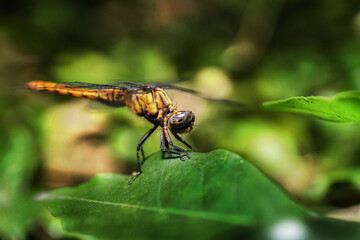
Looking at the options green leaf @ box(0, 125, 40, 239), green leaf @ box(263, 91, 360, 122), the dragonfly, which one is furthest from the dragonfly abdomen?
green leaf @ box(263, 91, 360, 122)

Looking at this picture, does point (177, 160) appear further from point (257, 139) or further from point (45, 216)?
point (257, 139)

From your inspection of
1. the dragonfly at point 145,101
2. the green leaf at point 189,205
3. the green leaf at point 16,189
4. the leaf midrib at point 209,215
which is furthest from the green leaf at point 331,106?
the green leaf at point 16,189

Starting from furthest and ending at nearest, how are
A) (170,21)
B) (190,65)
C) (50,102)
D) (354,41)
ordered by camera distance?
(170,21)
(190,65)
(50,102)
(354,41)

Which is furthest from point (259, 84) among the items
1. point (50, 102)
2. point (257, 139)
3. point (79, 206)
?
point (79, 206)

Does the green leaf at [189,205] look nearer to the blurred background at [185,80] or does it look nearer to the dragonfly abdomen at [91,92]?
the blurred background at [185,80]

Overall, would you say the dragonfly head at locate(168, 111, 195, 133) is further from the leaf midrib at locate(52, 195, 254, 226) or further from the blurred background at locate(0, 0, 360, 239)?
the leaf midrib at locate(52, 195, 254, 226)

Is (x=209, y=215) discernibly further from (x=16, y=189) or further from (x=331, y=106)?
(x=16, y=189)
